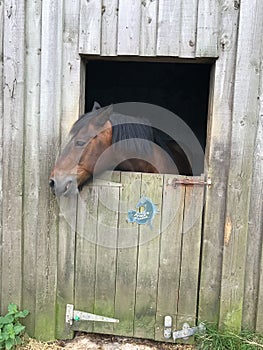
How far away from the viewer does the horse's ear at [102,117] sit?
2.55 metres

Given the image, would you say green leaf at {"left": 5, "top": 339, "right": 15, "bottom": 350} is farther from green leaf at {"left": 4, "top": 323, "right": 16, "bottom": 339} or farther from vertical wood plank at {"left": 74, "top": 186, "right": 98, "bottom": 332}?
vertical wood plank at {"left": 74, "top": 186, "right": 98, "bottom": 332}

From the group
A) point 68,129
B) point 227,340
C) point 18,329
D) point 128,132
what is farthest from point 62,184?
point 227,340

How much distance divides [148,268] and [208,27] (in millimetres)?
1669

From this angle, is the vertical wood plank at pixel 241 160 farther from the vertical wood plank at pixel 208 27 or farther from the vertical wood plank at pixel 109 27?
the vertical wood plank at pixel 109 27

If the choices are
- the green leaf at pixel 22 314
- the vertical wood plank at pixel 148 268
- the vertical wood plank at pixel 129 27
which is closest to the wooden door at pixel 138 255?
the vertical wood plank at pixel 148 268

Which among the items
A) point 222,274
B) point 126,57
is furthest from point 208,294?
point 126,57

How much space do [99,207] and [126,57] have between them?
1.05m

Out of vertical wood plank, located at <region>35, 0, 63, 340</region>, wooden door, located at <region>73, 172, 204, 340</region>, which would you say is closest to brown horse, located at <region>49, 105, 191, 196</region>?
wooden door, located at <region>73, 172, 204, 340</region>

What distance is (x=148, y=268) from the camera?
279 cm

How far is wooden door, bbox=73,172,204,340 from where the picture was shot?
2.72 meters

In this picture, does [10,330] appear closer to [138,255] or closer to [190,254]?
[138,255]

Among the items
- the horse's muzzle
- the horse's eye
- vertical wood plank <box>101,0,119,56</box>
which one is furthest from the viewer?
vertical wood plank <box>101,0,119,56</box>

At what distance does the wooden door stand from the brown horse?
0.49 ft

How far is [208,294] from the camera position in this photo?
275 centimetres
